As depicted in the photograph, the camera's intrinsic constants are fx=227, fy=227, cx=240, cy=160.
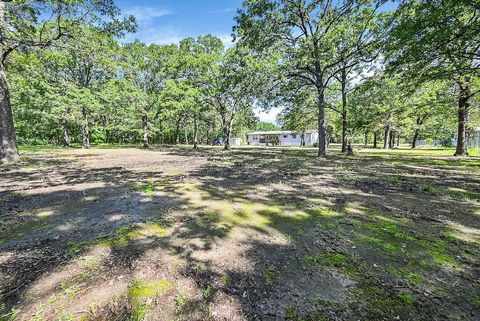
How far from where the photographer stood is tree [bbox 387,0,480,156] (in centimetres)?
708

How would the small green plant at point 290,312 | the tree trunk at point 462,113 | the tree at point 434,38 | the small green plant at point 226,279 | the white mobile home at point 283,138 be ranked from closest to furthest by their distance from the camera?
the small green plant at point 290,312, the small green plant at point 226,279, the tree at point 434,38, the tree trunk at point 462,113, the white mobile home at point 283,138

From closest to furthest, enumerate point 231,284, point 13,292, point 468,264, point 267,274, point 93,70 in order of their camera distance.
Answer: point 13,292
point 231,284
point 267,274
point 468,264
point 93,70

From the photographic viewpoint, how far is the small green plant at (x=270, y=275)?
218cm

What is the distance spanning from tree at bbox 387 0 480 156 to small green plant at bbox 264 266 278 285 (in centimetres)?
874

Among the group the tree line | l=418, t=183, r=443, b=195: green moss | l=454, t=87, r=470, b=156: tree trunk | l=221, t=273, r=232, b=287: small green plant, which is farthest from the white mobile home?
l=221, t=273, r=232, b=287: small green plant

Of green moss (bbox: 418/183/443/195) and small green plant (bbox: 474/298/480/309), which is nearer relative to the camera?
small green plant (bbox: 474/298/480/309)

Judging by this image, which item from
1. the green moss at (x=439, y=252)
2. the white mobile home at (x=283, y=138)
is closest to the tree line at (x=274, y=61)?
the green moss at (x=439, y=252)

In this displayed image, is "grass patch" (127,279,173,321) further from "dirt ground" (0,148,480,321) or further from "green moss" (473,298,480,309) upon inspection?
"green moss" (473,298,480,309)

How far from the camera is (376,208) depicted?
4.31m

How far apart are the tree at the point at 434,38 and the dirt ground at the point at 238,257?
551cm

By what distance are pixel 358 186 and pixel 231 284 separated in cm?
523

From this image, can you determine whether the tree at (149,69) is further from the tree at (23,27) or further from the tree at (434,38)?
the tree at (434,38)

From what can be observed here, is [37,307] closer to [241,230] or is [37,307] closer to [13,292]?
[13,292]

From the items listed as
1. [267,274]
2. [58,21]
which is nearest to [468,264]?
[267,274]
